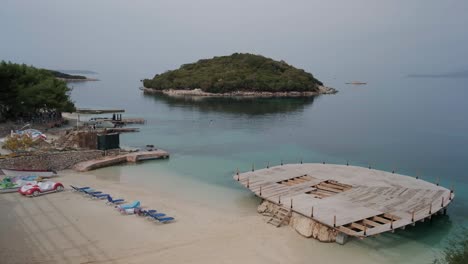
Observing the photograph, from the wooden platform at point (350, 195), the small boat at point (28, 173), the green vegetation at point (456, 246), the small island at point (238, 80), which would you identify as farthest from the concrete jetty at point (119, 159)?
the small island at point (238, 80)

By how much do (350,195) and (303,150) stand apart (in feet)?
64.4

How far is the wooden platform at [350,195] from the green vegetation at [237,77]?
97363 millimetres

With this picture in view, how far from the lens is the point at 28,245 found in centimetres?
1568

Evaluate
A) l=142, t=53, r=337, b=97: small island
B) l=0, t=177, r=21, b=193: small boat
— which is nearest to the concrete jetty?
l=0, t=177, r=21, b=193: small boat

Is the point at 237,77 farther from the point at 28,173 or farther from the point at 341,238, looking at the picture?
the point at 341,238

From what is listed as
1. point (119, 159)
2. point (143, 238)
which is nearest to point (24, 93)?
point (119, 159)

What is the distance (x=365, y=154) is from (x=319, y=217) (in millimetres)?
23477

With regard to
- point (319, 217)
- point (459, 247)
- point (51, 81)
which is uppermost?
point (51, 81)

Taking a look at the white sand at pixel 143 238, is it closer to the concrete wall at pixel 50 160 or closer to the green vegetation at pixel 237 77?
the concrete wall at pixel 50 160

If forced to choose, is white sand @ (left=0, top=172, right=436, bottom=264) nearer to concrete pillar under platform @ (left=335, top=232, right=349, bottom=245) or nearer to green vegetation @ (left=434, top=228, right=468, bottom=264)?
concrete pillar under platform @ (left=335, top=232, right=349, bottom=245)

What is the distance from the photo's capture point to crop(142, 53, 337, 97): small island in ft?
399

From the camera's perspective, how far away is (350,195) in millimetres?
20797

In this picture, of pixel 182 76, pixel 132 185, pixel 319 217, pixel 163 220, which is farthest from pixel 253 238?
pixel 182 76

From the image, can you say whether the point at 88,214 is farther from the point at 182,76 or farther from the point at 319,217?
the point at 182,76
